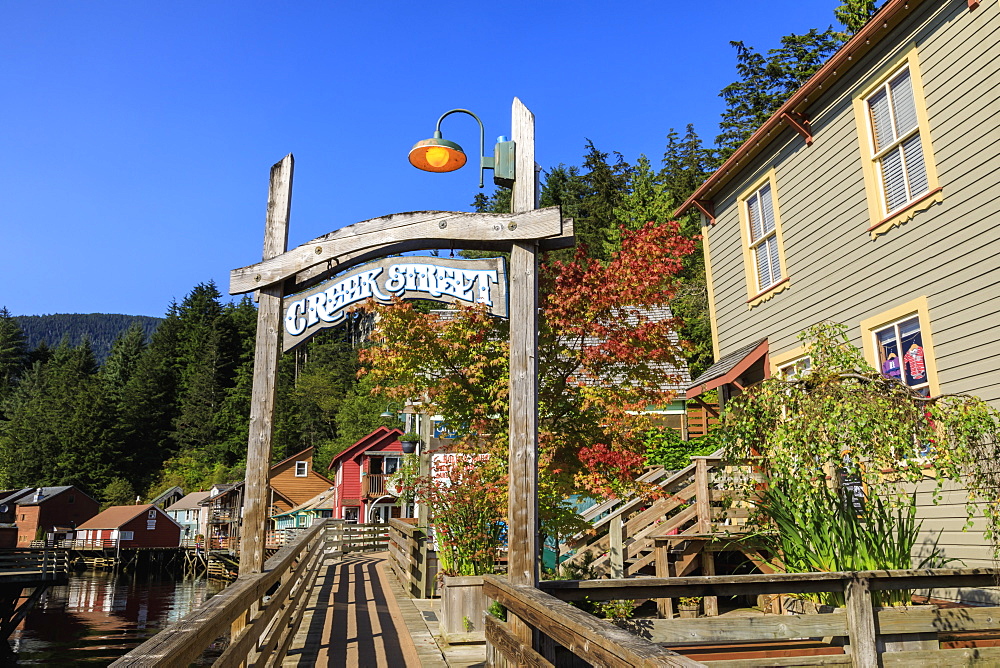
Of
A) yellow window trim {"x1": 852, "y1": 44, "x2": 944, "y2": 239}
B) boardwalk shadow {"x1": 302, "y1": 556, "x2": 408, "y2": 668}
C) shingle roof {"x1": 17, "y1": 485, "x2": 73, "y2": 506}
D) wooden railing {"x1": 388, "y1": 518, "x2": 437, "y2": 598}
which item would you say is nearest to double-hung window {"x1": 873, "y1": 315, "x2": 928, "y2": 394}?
yellow window trim {"x1": 852, "y1": 44, "x2": 944, "y2": 239}

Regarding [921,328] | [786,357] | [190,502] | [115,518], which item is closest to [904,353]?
[921,328]

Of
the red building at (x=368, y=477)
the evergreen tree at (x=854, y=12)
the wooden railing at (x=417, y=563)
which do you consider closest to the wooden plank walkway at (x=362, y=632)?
the wooden railing at (x=417, y=563)

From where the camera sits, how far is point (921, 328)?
351 inches

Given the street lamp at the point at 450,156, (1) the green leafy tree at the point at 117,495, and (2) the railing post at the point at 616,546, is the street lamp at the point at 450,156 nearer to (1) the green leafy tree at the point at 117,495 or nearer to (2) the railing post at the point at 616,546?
(2) the railing post at the point at 616,546

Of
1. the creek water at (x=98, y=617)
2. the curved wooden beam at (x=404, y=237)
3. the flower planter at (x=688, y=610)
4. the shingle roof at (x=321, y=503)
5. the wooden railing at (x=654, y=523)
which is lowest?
the creek water at (x=98, y=617)

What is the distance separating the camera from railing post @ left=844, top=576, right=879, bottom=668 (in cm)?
534

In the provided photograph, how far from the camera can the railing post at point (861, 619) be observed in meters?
5.34

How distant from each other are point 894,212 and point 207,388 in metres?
86.9

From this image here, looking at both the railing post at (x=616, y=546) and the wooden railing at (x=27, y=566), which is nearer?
the railing post at (x=616, y=546)

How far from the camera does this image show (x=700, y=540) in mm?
9625

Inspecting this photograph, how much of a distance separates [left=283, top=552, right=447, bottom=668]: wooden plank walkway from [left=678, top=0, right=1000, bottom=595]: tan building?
6.04 meters

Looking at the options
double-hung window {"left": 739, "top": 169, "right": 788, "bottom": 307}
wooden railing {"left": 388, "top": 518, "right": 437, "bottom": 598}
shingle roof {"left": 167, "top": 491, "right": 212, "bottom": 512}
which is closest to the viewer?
double-hung window {"left": 739, "top": 169, "right": 788, "bottom": 307}

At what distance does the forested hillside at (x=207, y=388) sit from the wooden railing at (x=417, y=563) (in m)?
25.9

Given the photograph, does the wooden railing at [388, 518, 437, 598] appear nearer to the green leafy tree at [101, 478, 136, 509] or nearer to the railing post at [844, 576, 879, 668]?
the railing post at [844, 576, 879, 668]
